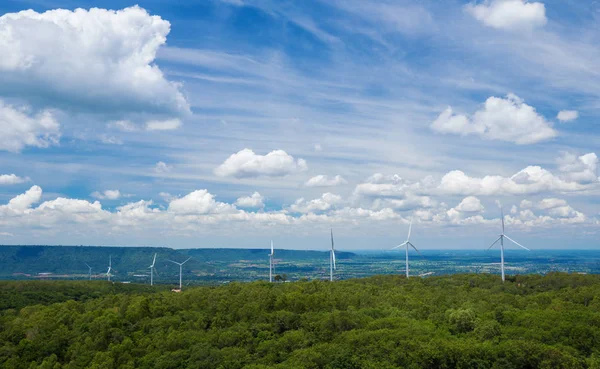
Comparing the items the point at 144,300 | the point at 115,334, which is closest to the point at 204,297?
the point at 144,300

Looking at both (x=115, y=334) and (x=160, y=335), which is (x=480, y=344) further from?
(x=115, y=334)

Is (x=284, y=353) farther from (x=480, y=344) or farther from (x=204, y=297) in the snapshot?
(x=204, y=297)

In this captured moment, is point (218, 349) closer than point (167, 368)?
No

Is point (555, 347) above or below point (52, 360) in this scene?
above

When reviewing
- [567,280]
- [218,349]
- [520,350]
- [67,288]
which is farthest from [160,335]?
[67,288]

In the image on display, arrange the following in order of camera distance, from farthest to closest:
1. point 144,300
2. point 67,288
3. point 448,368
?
point 67,288, point 144,300, point 448,368

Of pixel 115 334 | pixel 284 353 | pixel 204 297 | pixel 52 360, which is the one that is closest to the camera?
pixel 284 353
